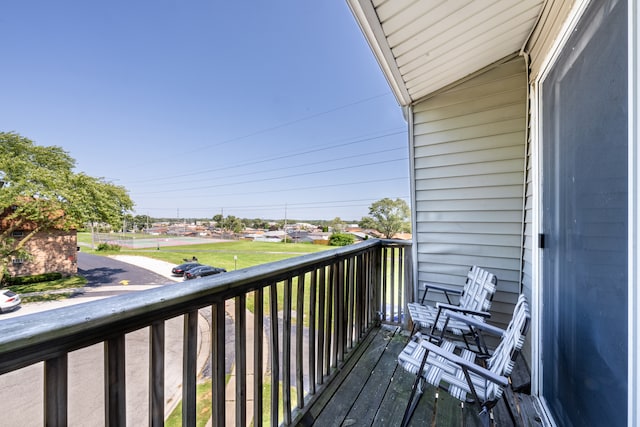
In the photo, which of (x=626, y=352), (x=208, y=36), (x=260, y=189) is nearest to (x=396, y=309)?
(x=626, y=352)

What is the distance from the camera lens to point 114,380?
2.08 feet

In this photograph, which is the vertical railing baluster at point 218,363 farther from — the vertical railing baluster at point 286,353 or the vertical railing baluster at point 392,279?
the vertical railing baluster at point 392,279

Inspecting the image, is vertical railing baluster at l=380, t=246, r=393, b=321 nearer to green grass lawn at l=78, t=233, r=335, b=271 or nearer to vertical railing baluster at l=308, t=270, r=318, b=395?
vertical railing baluster at l=308, t=270, r=318, b=395

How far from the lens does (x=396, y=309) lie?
122 inches

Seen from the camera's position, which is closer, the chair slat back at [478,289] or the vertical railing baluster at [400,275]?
the chair slat back at [478,289]

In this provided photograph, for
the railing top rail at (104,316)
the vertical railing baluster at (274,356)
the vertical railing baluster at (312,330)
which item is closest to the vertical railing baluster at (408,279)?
the vertical railing baluster at (312,330)

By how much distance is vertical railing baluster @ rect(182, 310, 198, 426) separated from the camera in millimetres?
817

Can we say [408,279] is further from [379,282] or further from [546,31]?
[546,31]

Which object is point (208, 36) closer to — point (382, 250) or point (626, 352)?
point (382, 250)

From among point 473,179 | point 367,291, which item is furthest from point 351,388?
point 473,179

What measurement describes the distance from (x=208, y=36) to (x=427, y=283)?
9999 millimetres

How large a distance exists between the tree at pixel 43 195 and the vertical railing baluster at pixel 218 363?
4656 mm

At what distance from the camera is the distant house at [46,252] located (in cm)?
390

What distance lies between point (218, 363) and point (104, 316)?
49cm
